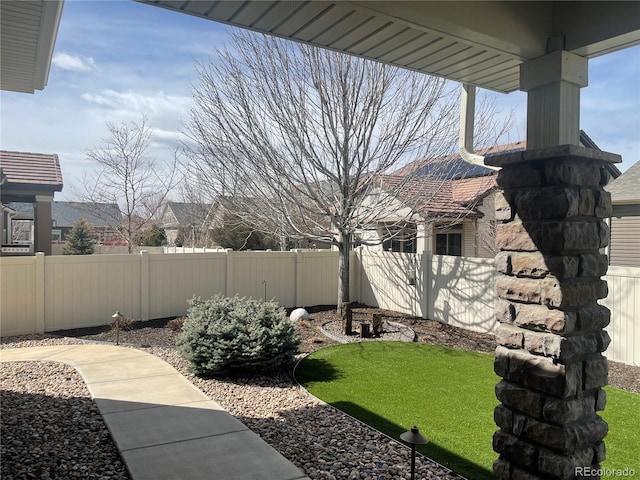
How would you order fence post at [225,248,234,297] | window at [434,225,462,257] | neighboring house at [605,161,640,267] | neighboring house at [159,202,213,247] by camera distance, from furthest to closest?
neighboring house at [159,202,213,247] → window at [434,225,462,257] → fence post at [225,248,234,297] → neighboring house at [605,161,640,267]

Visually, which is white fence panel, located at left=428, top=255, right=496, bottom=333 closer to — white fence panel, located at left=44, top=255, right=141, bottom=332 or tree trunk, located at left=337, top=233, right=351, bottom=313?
tree trunk, located at left=337, top=233, right=351, bottom=313

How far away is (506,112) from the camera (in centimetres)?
916

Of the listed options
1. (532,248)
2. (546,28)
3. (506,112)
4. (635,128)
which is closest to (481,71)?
(546,28)

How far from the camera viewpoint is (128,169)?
16.4m

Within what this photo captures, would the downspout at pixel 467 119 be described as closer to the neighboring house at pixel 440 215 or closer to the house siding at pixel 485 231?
the neighboring house at pixel 440 215

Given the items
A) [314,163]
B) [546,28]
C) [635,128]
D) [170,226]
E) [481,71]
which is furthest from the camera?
[170,226]

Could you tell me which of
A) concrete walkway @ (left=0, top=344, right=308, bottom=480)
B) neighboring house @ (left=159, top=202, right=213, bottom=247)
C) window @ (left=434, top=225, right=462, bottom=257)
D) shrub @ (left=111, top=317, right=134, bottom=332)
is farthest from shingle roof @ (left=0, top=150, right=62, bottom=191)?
window @ (left=434, top=225, right=462, bottom=257)

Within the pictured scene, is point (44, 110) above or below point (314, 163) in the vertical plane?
above

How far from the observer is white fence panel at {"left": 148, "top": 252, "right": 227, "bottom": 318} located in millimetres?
9195

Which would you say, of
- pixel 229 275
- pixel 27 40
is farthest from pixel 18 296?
pixel 27 40

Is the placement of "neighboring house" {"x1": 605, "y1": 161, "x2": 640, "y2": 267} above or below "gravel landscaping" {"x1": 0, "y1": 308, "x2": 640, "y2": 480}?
above

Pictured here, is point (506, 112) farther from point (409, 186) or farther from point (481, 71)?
point (481, 71)

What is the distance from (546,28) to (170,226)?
25.5 metres

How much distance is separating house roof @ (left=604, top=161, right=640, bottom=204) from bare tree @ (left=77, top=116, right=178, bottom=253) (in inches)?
510
